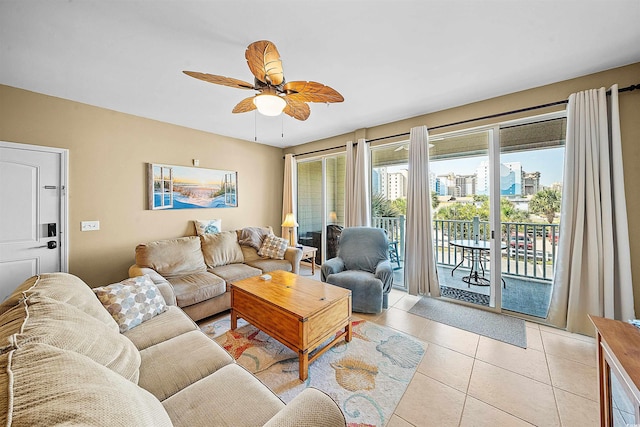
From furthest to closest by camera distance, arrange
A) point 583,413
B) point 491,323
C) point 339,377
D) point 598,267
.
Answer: point 491,323
point 598,267
point 339,377
point 583,413

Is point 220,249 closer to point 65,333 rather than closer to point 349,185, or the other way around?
point 349,185

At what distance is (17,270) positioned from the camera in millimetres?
2449

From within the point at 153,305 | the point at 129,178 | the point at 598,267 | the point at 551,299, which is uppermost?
the point at 129,178

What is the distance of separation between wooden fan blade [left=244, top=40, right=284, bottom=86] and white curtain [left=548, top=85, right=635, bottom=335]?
281 cm

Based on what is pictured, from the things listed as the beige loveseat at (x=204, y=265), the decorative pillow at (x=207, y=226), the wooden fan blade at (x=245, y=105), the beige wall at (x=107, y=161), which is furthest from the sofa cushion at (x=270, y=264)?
the wooden fan blade at (x=245, y=105)

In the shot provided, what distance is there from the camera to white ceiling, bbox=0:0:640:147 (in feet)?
4.93

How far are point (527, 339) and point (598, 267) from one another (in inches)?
36.3

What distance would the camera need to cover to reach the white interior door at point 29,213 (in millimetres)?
2377

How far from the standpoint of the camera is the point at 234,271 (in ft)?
10.1

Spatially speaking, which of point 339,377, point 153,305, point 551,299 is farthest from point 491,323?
point 153,305

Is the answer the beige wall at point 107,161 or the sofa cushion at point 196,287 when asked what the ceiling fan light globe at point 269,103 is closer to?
the sofa cushion at point 196,287

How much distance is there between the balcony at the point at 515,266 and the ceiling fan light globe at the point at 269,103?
2.61 metres

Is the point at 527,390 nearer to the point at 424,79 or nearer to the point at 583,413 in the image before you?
the point at 583,413

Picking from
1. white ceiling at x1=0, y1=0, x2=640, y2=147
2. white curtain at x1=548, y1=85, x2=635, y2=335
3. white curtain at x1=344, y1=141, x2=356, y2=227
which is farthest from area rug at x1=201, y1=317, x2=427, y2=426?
white ceiling at x1=0, y1=0, x2=640, y2=147
